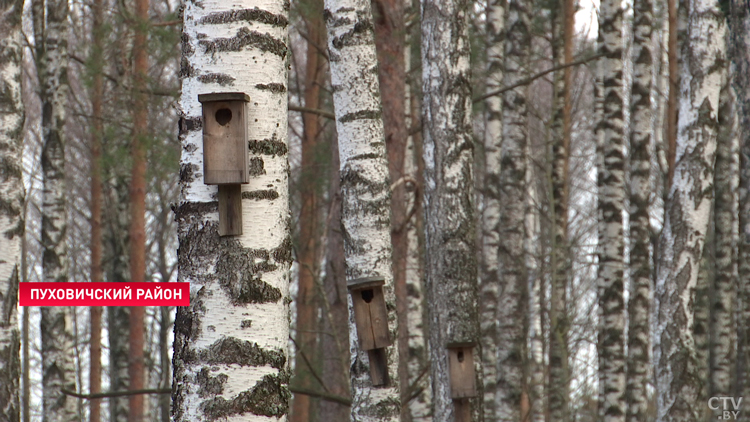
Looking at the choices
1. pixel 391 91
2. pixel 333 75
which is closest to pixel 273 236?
pixel 333 75

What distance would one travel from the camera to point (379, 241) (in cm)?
459

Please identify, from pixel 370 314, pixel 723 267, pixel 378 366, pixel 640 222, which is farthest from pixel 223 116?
pixel 723 267

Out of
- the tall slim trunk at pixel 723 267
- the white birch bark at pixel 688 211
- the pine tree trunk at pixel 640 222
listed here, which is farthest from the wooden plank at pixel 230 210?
the tall slim trunk at pixel 723 267

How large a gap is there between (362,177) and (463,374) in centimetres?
149

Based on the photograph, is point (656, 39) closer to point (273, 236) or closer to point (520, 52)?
point (520, 52)

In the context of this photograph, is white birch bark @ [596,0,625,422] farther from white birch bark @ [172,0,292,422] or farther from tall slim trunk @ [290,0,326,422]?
white birch bark @ [172,0,292,422]

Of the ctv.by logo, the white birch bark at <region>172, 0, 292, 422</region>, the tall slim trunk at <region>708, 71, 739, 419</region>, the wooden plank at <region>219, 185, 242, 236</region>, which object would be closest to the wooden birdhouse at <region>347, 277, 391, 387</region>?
the white birch bark at <region>172, 0, 292, 422</region>

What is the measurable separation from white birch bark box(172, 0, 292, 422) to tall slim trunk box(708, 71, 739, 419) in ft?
27.9

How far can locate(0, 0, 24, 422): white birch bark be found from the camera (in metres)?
5.87

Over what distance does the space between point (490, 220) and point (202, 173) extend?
666 cm

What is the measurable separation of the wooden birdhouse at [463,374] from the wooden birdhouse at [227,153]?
292 cm

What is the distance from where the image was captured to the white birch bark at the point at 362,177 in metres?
4.53

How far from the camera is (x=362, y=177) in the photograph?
463 centimetres

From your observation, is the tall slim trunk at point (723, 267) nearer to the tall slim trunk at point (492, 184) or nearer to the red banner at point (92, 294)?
the tall slim trunk at point (492, 184)
